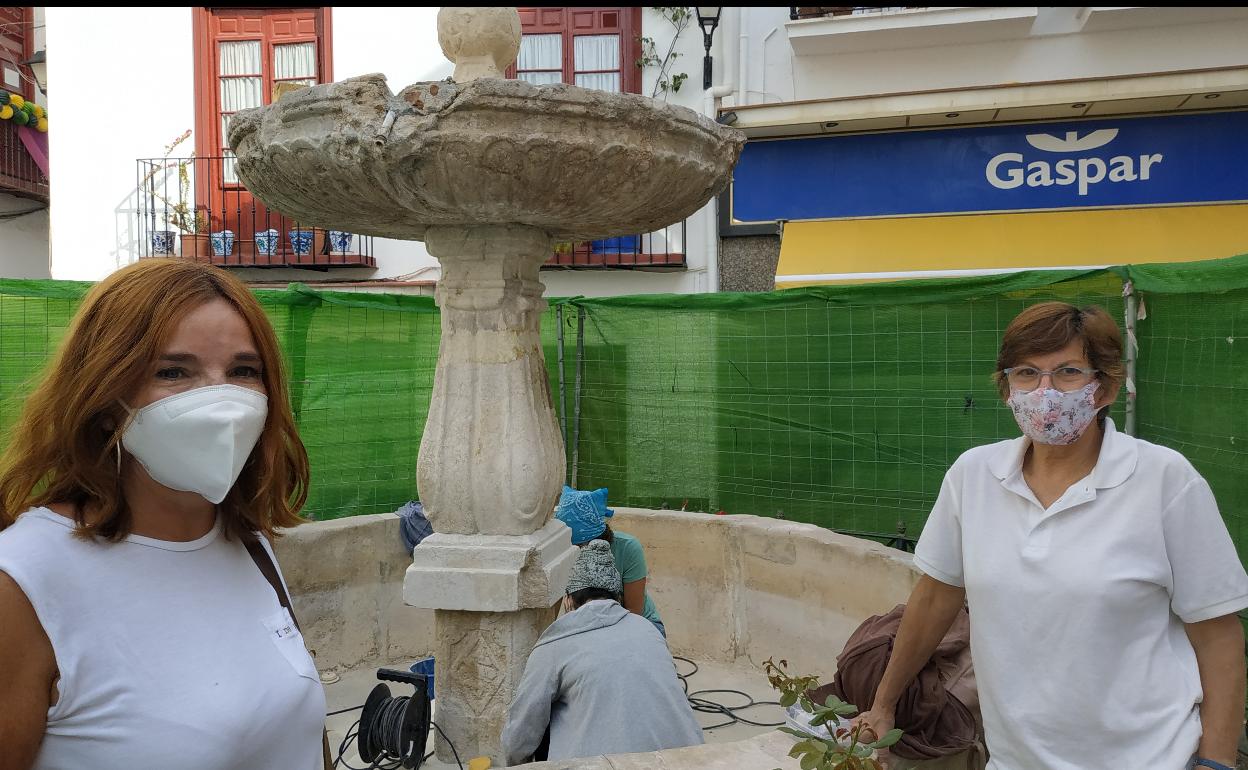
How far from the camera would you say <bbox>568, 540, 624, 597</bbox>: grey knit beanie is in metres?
2.99

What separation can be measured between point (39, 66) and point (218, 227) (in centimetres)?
658

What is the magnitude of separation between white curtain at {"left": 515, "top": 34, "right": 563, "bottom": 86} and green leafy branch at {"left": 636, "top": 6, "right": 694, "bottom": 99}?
104 centimetres

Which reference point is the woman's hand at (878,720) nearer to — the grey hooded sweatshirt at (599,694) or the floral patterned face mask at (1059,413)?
the grey hooded sweatshirt at (599,694)

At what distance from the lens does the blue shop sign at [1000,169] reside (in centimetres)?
913

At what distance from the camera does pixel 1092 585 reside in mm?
1797

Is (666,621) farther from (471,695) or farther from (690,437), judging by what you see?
(471,695)

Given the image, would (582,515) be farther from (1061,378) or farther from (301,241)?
(301,241)

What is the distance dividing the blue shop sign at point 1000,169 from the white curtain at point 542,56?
2.64 m

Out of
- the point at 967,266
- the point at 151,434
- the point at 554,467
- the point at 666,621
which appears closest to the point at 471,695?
the point at 554,467

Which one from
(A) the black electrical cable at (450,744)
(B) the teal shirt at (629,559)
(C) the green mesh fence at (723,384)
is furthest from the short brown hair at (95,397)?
(C) the green mesh fence at (723,384)

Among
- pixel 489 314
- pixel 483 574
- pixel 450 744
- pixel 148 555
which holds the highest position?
pixel 489 314

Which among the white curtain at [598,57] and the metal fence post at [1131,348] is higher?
the white curtain at [598,57]

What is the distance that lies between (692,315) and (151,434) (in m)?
4.76

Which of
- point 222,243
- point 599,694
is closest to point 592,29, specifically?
point 222,243
